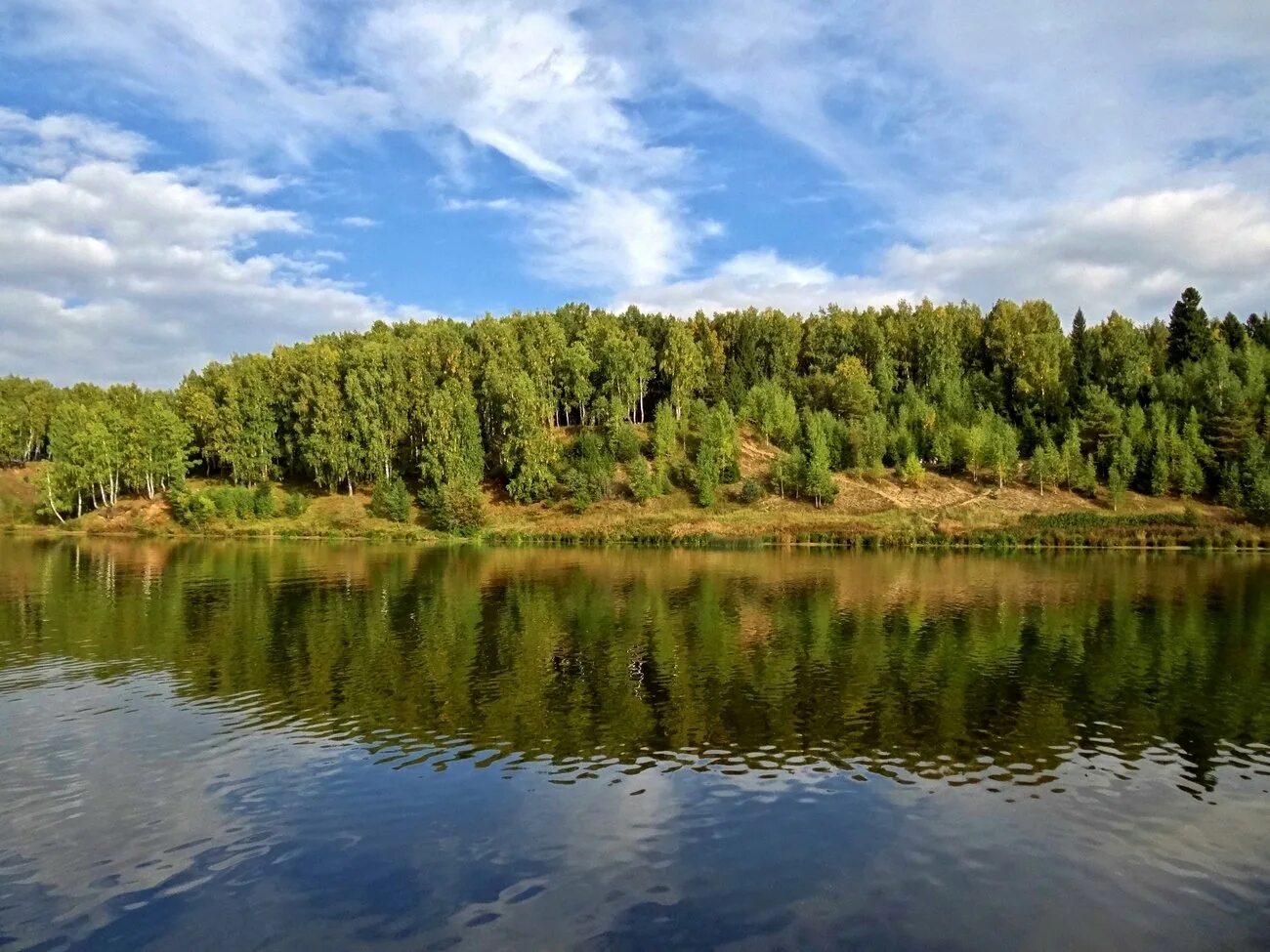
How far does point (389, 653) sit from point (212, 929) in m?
19.3

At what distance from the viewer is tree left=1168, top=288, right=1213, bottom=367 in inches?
4646

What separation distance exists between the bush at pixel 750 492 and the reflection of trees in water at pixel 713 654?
38.3 meters

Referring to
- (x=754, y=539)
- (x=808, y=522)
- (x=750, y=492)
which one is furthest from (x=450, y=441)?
(x=808, y=522)

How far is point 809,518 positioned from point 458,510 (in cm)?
3893

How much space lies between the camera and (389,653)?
31922 mm

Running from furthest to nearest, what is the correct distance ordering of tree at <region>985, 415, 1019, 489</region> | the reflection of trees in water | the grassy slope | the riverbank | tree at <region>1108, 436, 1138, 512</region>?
tree at <region>985, 415, 1019, 489</region>
tree at <region>1108, 436, 1138, 512</region>
the grassy slope
the riverbank
the reflection of trees in water

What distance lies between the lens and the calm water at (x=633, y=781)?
43.8ft

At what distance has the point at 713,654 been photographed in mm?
32062

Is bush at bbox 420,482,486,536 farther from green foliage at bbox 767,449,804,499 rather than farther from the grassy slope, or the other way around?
green foliage at bbox 767,449,804,499

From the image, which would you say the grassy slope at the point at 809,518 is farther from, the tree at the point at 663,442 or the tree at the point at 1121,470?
the tree at the point at 663,442

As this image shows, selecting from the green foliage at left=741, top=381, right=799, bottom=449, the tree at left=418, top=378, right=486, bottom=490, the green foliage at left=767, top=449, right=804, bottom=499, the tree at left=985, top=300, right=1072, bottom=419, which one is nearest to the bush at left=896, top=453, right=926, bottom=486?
the green foliage at left=767, top=449, right=804, bottom=499

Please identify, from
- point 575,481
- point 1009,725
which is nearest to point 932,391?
point 575,481

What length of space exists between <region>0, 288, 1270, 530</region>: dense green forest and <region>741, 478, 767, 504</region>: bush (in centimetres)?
198

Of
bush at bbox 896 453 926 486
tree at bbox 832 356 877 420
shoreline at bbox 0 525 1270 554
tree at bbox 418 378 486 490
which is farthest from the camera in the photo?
tree at bbox 832 356 877 420
